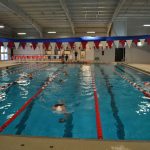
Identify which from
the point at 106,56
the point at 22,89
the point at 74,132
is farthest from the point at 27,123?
the point at 106,56

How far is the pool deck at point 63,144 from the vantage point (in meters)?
2.09

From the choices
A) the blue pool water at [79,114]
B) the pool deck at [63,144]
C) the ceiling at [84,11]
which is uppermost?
the ceiling at [84,11]

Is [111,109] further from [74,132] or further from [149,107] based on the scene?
[74,132]

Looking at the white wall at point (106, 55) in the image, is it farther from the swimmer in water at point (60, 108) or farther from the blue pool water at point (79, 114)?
the swimmer in water at point (60, 108)

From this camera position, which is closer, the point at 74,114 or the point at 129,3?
the point at 74,114

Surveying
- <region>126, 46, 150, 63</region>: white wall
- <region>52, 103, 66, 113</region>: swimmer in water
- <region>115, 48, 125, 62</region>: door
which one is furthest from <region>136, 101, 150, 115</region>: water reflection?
<region>115, 48, 125, 62</region>: door

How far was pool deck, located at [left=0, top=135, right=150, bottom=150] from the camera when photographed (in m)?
2.09

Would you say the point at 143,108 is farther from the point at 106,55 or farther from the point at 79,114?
the point at 106,55

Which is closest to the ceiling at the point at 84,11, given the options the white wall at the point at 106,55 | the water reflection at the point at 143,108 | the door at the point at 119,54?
the white wall at the point at 106,55

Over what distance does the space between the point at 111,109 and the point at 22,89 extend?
10.8ft

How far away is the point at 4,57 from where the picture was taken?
75.9 ft

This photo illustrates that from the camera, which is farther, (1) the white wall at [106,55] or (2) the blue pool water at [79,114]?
(1) the white wall at [106,55]

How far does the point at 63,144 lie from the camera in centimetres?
218

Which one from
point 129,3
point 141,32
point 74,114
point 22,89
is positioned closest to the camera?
point 74,114
